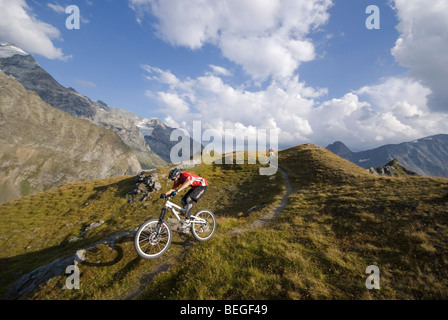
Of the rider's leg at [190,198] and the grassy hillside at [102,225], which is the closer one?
the grassy hillside at [102,225]

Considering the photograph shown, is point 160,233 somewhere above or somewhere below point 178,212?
below

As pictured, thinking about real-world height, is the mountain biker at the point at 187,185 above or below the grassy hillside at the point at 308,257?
above

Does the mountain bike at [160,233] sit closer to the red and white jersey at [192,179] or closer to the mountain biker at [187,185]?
the mountain biker at [187,185]

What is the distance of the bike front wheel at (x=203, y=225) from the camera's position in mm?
11641

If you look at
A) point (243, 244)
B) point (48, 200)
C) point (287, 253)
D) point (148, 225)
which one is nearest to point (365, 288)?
point (287, 253)

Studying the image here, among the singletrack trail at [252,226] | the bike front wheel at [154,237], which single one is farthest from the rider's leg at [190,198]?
the singletrack trail at [252,226]

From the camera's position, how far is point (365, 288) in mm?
7547

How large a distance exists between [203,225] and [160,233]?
3049mm

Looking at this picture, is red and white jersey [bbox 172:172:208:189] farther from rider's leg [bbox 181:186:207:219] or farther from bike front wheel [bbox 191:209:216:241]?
bike front wheel [bbox 191:209:216:241]

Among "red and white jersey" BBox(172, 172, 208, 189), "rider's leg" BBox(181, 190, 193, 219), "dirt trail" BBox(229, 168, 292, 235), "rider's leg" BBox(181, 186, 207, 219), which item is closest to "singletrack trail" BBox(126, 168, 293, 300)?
"dirt trail" BBox(229, 168, 292, 235)

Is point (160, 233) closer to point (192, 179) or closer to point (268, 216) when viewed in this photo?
point (192, 179)

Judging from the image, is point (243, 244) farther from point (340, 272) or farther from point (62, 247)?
point (62, 247)

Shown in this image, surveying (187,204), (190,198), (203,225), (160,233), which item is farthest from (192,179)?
(160,233)

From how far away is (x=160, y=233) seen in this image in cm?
1009
